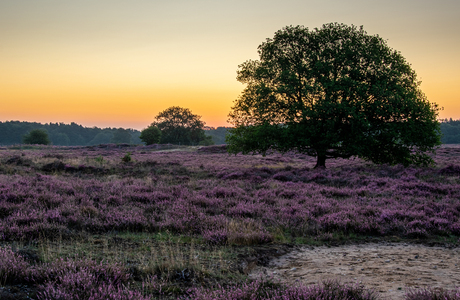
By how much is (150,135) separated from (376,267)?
82.4m

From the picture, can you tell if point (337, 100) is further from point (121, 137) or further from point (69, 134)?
point (69, 134)

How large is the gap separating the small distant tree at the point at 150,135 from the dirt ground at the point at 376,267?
265 feet

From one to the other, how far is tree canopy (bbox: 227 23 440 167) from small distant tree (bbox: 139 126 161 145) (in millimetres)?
65777

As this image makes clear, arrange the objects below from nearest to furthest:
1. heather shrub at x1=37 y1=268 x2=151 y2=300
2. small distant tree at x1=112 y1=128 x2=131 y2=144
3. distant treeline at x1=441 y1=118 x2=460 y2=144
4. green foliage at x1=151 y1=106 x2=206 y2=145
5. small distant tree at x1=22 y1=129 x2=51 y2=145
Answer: heather shrub at x1=37 y1=268 x2=151 y2=300, small distant tree at x1=22 y1=129 x2=51 y2=145, green foliage at x1=151 y1=106 x2=206 y2=145, distant treeline at x1=441 y1=118 x2=460 y2=144, small distant tree at x1=112 y1=128 x2=131 y2=144

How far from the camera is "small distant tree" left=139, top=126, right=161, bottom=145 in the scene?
82.7 m

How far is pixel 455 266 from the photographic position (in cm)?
488

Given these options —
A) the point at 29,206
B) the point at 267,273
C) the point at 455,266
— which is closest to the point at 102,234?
the point at 29,206

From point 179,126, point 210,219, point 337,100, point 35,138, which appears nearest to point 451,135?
point 179,126

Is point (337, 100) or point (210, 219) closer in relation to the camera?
point (210, 219)

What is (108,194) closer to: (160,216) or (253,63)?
(160,216)

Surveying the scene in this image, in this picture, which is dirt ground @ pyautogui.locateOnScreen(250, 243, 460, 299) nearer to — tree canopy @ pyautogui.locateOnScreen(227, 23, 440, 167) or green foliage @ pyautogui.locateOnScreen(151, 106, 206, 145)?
tree canopy @ pyautogui.locateOnScreen(227, 23, 440, 167)

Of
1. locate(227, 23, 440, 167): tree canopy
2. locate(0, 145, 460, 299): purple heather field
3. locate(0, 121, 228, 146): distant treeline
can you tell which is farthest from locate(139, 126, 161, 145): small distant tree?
locate(0, 145, 460, 299): purple heather field

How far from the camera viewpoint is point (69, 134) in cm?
17200

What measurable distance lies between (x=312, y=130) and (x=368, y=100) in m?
4.18
